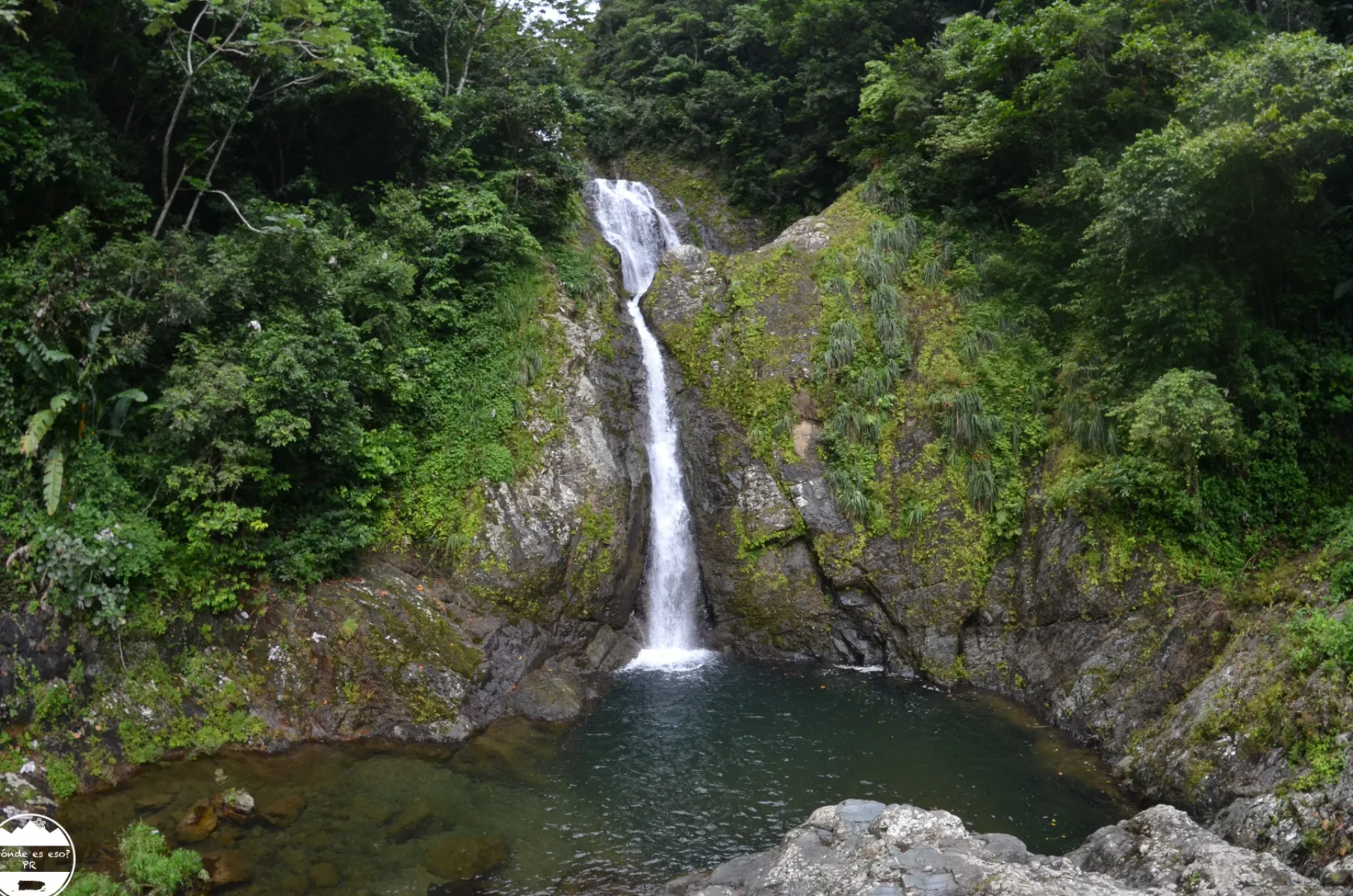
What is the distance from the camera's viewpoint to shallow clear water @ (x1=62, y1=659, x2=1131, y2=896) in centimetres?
800

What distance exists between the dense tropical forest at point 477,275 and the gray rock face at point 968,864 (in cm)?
423

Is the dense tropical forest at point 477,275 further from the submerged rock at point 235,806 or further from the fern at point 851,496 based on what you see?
the submerged rock at point 235,806

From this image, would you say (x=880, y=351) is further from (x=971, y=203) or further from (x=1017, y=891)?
(x=1017, y=891)

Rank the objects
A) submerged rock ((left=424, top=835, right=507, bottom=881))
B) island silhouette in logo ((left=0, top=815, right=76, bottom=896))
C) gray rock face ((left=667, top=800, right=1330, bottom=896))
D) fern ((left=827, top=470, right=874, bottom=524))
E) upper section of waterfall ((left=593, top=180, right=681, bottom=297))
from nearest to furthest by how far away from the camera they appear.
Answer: gray rock face ((left=667, top=800, right=1330, bottom=896)) < island silhouette in logo ((left=0, top=815, right=76, bottom=896)) < submerged rock ((left=424, top=835, right=507, bottom=881)) < fern ((left=827, top=470, right=874, bottom=524)) < upper section of waterfall ((left=593, top=180, right=681, bottom=297))

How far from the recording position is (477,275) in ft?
53.3

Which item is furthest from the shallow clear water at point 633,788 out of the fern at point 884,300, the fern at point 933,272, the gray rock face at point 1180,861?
the fern at point 933,272

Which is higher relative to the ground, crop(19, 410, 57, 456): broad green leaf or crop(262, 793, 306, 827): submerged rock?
crop(19, 410, 57, 456): broad green leaf

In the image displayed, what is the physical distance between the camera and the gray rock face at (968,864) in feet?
19.4

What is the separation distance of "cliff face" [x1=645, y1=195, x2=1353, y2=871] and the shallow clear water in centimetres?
104

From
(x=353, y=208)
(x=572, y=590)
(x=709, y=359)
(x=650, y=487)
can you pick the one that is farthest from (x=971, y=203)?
(x=353, y=208)

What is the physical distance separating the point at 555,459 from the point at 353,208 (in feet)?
22.6

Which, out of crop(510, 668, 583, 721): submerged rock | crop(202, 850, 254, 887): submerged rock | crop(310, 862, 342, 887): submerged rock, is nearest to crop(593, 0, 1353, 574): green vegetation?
crop(510, 668, 583, 721): submerged rock

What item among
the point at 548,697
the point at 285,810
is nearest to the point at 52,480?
the point at 285,810

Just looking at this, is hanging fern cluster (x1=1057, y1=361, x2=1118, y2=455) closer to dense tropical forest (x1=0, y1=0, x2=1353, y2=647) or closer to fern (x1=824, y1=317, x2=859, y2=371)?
dense tropical forest (x1=0, y1=0, x2=1353, y2=647)
